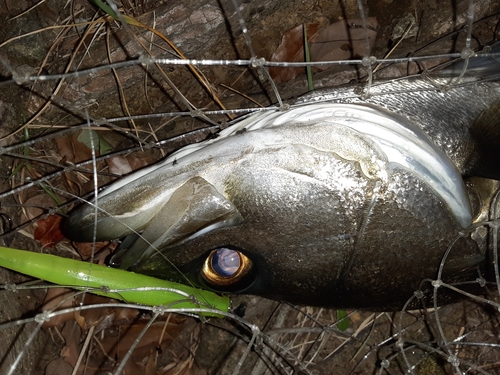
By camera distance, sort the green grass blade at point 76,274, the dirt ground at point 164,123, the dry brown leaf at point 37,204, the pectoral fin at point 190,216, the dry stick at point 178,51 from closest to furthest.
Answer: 1. the pectoral fin at point 190,216
2. the green grass blade at point 76,274
3. the dry stick at point 178,51
4. the dirt ground at point 164,123
5. the dry brown leaf at point 37,204

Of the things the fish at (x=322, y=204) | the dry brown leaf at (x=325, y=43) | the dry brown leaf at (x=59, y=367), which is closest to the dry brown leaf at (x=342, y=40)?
the dry brown leaf at (x=325, y=43)

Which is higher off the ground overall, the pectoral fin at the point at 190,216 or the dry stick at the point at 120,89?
the dry stick at the point at 120,89

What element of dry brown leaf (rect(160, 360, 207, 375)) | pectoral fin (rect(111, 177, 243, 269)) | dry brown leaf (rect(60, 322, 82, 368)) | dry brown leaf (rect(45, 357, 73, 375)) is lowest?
dry brown leaf (rect(160, 360, 207, 375))

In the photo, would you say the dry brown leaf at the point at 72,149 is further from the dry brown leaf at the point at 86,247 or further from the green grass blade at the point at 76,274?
the green grass blade at the point at 76,274

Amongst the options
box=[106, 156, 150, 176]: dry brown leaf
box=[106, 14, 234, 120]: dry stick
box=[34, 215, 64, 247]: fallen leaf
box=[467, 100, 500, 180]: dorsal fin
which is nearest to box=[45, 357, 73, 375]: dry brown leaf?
box=[34, 215, 64, 247]: fallen leaf

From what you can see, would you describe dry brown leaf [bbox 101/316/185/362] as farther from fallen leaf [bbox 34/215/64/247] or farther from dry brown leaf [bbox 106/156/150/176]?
dry brown leaf [bbox 106/156/150/176]

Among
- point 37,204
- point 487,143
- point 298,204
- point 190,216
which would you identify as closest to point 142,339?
point 37,204

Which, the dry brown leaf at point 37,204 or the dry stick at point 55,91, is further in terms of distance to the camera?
the dry brown leaf at point 37,204
